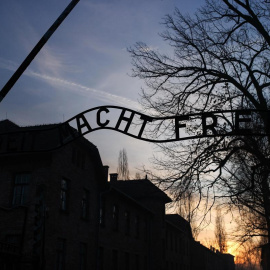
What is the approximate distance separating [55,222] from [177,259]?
27.4m

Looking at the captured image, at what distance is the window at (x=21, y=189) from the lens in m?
17.3

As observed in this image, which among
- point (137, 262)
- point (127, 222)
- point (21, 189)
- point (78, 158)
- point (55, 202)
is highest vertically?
point (78, 158)

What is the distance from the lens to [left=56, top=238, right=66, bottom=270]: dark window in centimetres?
1736

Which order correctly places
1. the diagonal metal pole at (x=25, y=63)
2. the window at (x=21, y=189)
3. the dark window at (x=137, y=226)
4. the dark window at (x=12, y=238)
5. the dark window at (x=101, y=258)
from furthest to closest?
the dark window at (x=137, y=226)
the dark window at (x=101, y=258)
the window at (x=21, y=189)
the dark window at (x=12, y=238)
the diagonal metal pole at (x=25, y=63)

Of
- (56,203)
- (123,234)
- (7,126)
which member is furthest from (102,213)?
(7,126)

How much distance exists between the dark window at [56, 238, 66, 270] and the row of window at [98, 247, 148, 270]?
181 inches

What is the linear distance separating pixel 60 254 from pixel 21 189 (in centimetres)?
366

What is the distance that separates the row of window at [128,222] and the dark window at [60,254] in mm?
4859

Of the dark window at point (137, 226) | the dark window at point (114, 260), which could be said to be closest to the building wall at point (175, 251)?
the dark window at point (137, 226)

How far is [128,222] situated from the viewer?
90.3ft

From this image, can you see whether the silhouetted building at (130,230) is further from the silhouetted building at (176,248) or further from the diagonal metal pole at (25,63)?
the diagonal metal pole at (25,63)

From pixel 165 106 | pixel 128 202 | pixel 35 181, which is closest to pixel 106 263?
pixel 128 202

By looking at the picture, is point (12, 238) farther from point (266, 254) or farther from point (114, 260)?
point (266, 254)

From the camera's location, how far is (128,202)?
2778cm
